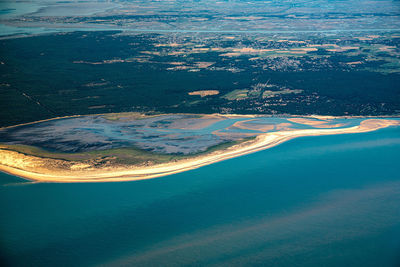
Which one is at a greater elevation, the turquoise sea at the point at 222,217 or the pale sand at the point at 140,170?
the pale sand at the point at 140,170

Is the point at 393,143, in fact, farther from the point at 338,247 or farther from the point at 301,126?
the point at 338,247

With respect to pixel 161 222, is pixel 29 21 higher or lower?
higher

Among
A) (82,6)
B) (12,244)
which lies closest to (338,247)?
(12,244)

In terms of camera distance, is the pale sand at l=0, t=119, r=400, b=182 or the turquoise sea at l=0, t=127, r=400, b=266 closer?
the turquoise sea at l=0, t=127, r=400, b=266

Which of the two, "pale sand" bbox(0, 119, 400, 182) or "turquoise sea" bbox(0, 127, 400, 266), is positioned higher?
"pale sand" bbox(0, 119, 400, 182)

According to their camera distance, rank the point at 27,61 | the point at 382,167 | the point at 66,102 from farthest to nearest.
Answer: the point at 27,61 < the point at 66,102 < the point at 382,167

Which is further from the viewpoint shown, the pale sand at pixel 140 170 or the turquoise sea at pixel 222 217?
the pale sand at pixel 140 170

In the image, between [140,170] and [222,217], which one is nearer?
[222,217]

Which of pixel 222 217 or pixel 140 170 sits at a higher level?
pixel 140 170
